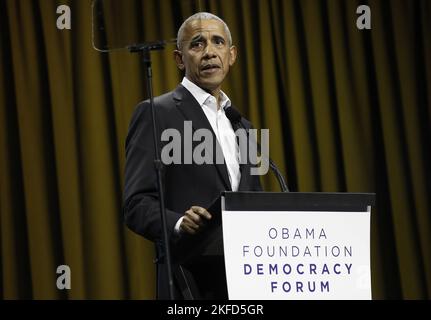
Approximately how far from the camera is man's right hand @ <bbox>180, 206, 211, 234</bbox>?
1.79 meters

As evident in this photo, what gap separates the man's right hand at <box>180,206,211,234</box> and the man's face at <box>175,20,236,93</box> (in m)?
0.62

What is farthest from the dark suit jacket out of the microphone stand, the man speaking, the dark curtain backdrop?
the dark curtain backdrop

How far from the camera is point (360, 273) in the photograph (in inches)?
72.8

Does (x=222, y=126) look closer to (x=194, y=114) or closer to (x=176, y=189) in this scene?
(x=194, y=114)

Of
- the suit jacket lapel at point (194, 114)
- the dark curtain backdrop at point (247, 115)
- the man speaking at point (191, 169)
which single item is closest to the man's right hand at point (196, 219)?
the man speaking at point (191, 169)

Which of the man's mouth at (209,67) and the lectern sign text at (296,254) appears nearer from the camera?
the lectern sign text at (296,254)

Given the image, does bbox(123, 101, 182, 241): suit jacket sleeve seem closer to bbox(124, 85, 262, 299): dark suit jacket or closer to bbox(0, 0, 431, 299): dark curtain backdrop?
bbox(124, 85, 262, 299): dark suit jacket

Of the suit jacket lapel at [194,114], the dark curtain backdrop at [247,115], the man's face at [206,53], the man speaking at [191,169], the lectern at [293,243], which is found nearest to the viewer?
the lectern at [293,243]

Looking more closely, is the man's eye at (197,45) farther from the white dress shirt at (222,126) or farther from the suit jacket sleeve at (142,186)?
the suit jacket sleeve at (142,186)

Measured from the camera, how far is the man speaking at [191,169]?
1946 millimetres

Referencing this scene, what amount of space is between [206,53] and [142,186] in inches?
19.0

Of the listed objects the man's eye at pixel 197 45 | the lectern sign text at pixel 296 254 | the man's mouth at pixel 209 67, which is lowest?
the lectern sign text at pixel 296 254
